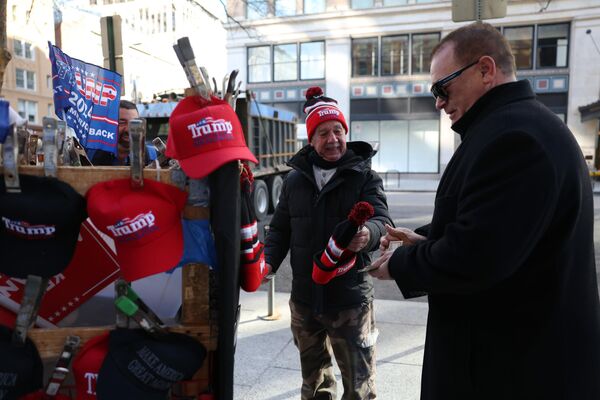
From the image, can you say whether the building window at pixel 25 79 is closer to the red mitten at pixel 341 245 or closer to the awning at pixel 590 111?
the awning at pixel 590 111

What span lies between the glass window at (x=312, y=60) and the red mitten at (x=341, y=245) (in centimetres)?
2343

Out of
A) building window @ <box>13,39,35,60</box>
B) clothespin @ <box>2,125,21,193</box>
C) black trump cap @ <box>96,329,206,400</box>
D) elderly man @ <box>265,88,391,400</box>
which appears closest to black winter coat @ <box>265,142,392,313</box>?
elderly man @ <box>265,88,391,400</box>

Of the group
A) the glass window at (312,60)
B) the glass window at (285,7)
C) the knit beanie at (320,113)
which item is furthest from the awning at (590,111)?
the knit beanie at (320,113)

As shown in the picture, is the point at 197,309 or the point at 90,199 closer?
the point at 90,199

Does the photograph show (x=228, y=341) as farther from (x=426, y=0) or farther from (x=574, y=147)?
(x=426, y=0)

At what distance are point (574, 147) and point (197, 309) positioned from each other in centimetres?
128

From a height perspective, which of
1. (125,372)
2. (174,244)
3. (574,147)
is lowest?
(125,372)

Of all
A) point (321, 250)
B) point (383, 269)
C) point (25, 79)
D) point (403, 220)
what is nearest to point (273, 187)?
point (403, 220)

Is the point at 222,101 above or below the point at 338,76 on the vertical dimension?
below

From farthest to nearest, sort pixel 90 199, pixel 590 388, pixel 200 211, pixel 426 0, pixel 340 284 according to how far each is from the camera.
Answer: pixel 426 0 → pixel 340 284 → pixel 590 388 → pixel 200 211 → pixel 90 199

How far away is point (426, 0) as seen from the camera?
2305 cm

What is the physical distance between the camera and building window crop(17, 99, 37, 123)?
1430 inches

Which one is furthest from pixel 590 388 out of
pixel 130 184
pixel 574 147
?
pixel 130 184

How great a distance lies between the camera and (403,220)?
35.2 ft
